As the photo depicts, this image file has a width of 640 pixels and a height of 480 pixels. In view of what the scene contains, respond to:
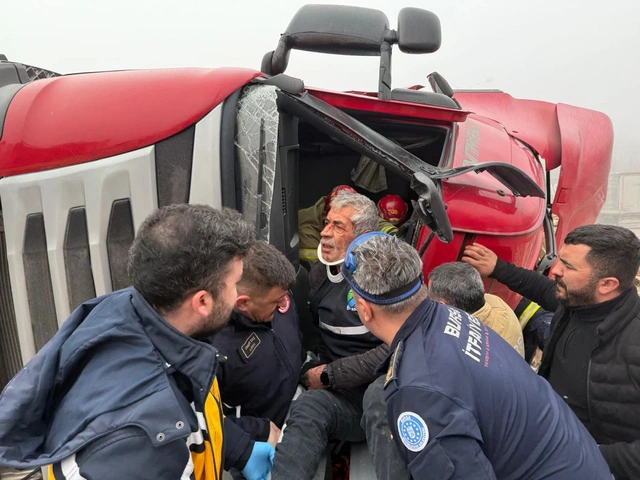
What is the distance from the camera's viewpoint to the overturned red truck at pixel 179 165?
1821mm

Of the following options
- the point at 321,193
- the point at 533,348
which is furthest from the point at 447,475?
the point at 321,193

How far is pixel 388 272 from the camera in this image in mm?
1293

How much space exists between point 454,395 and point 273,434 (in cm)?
74

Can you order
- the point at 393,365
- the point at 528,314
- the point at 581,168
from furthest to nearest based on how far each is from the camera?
the point at 581,168
the point at 528,314
the point at 393,365

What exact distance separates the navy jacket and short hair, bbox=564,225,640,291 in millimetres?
1091

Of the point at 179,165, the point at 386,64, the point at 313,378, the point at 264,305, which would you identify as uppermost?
the point at 386,64

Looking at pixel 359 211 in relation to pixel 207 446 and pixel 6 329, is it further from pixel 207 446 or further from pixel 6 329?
pixel 6 329

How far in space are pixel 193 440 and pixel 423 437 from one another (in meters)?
0.50

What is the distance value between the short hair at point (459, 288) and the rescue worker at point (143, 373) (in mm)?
928

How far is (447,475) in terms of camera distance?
1.08 m

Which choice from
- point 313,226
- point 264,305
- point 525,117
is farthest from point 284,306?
point 525,117

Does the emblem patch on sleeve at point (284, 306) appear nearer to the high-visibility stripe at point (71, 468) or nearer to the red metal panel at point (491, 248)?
the red metal panel at point (491, 248)

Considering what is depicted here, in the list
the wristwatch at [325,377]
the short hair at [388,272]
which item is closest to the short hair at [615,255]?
the short hair at [388,272]

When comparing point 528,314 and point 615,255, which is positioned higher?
point 615,255
